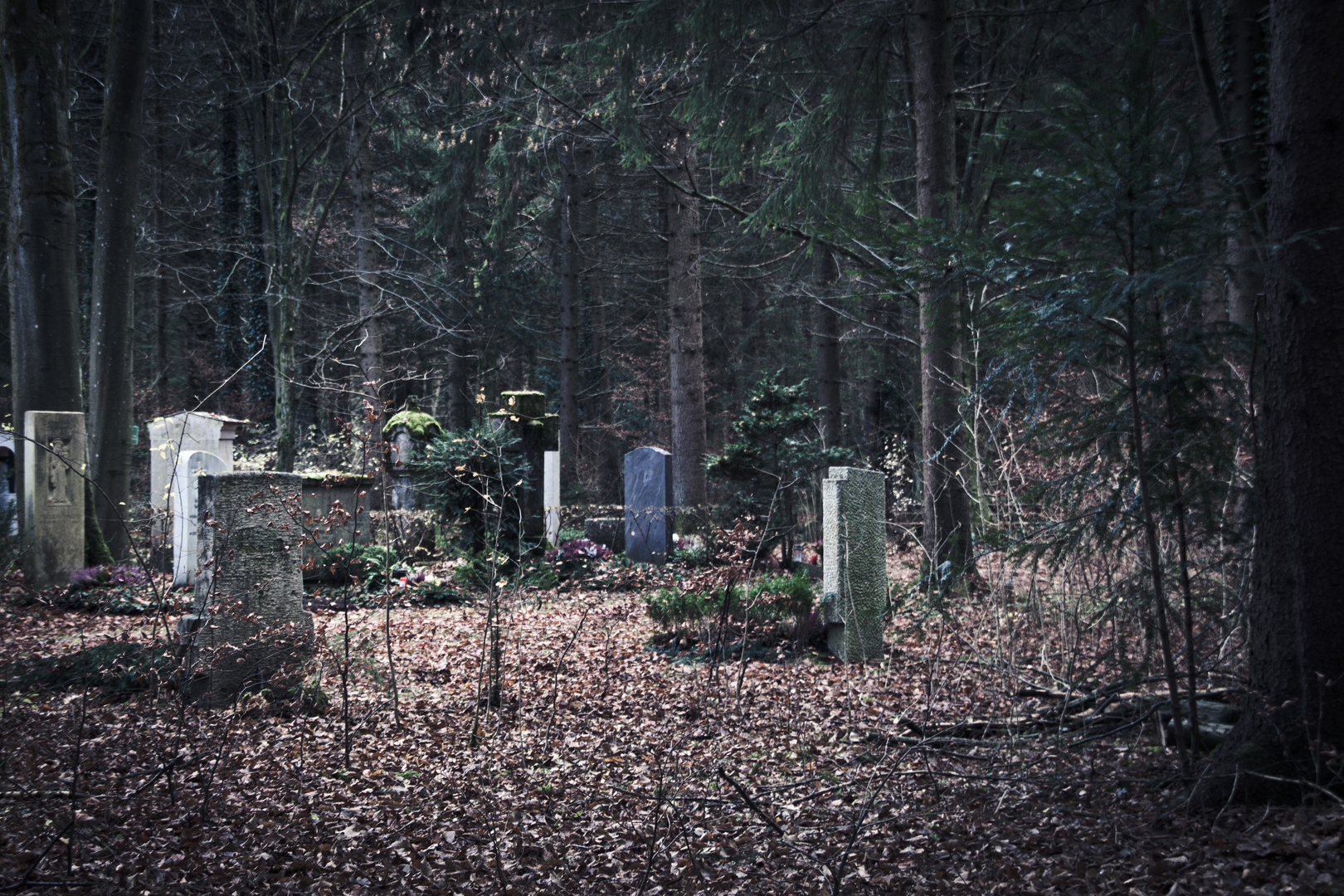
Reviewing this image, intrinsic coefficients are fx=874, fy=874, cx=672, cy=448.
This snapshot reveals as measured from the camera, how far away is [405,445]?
42.9 ft

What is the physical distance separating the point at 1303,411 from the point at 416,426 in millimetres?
11734

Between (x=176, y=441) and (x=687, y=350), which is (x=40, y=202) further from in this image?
(x=687, y=350)

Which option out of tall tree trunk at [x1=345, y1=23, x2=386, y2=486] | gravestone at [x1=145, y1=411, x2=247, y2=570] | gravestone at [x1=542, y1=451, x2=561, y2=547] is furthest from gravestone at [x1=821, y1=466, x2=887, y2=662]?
tall tree trunk at [x1=345, y1=23, x2=386, y2=486]

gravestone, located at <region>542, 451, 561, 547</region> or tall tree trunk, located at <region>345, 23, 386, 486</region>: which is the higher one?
tall tree trunk, located at <region>345, 23, 386, 486</region>

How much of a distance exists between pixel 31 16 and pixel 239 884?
1030 cm

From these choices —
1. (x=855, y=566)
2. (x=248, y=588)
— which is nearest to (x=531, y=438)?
(x=855, y=566)

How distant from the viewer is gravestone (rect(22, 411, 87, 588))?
898 centimetres

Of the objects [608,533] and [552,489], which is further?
[552,489]

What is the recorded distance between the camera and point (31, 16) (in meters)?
9.44

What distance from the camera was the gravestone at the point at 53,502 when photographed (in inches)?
354

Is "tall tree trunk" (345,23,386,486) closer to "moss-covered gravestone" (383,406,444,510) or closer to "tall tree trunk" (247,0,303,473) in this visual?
"tall tree trunk" (247,0,303,473)

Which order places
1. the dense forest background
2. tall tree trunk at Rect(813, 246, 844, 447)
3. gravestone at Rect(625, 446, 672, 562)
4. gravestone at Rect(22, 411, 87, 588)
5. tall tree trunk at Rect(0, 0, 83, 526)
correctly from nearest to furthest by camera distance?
1. the dense forest background
2. gravestone at Rect(22, 411, 87, 588)
3. tall tree trunk at Rect(0, 0, 83, 526)
4. gravestone at Rect(625, 446, 672, 562)
5. tall tree trunk at Rect(813, 246, 844, 447)

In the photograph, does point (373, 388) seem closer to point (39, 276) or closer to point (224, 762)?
point (39, 276)

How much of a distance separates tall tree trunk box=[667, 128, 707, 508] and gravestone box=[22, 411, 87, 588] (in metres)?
7.82
